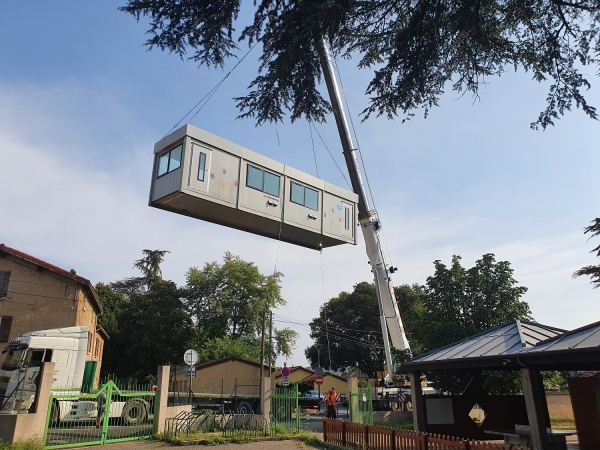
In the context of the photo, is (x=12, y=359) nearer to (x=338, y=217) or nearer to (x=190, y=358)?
(x=190, y=358)

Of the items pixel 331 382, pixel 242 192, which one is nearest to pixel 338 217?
pixel 242 192

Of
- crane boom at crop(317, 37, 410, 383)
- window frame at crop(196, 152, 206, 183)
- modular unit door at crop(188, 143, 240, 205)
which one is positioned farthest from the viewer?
crane boom at crop(317, 37, 410, 383)

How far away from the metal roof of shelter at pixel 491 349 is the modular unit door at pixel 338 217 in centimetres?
477

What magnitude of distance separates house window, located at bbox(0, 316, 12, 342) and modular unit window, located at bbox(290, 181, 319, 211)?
2150cm

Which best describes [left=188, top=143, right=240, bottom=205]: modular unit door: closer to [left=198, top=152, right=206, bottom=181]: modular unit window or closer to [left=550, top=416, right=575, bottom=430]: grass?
[left=198, top=152, right=206, bottom=181]: modular unit window

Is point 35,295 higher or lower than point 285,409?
higher

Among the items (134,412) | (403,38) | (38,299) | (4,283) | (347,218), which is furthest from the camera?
(38,299)

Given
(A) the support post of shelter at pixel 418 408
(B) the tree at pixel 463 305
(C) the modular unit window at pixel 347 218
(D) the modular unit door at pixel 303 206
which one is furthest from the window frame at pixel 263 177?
(B) the tree at pixel 463 305

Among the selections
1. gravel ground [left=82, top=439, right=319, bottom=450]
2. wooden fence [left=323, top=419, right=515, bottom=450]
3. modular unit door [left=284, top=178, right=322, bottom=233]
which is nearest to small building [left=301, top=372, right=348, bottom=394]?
gravel ground [left=82, top=439, right=319, bottom=450]

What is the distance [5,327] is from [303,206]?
853 inches

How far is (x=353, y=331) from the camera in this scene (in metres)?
55.5

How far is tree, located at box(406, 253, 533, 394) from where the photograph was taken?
24.7 metres

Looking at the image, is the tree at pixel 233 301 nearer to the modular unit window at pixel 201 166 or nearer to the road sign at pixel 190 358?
the road sign at pixel 190 358

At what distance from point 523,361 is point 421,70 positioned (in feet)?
23.7
